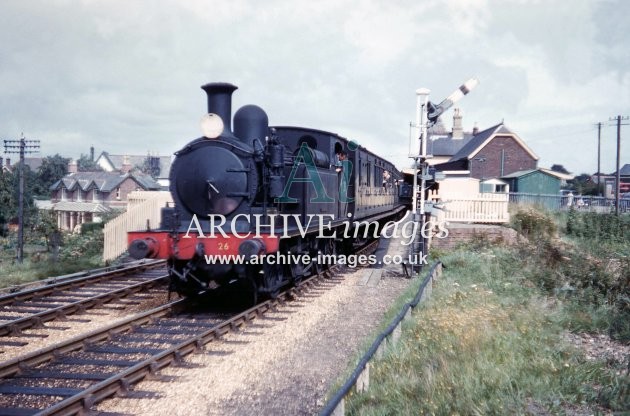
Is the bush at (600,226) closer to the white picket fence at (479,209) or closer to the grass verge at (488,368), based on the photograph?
the white picket fence at (479,209)

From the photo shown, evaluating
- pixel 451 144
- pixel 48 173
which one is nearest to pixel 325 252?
pixel 451 144

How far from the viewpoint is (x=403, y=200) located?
26344 millimetres

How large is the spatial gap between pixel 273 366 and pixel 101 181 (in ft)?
160

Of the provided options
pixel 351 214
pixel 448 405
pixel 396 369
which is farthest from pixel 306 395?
pixel 351 214

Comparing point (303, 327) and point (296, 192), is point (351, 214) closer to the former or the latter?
point (296, 192)

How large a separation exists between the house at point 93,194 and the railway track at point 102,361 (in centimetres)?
4243

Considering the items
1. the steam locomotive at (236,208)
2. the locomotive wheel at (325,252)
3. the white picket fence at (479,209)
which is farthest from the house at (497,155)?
the steam locomotive at (236,208)

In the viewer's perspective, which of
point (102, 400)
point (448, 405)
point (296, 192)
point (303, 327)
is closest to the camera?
point (448, 405)

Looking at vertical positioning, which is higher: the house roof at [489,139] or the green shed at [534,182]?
the house roof at [489,139]

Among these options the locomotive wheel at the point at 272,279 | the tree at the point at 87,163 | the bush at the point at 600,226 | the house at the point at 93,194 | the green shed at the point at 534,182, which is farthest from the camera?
the tree at the point at 87,163

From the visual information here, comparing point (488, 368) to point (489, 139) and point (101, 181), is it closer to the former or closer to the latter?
point (489, 139)

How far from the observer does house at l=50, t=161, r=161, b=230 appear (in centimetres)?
4869

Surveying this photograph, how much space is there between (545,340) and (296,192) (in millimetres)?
4626

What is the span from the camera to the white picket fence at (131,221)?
1686 cm
